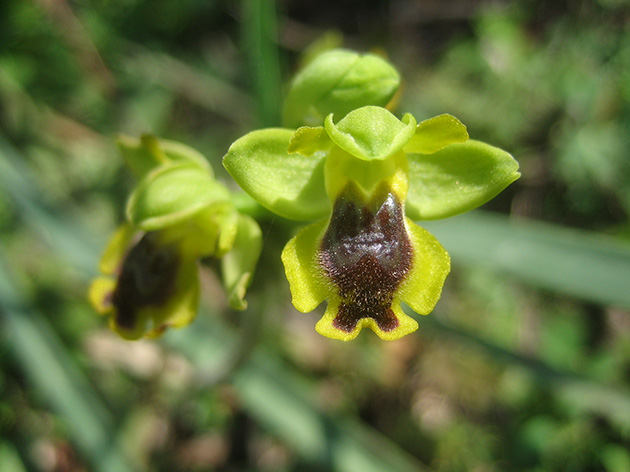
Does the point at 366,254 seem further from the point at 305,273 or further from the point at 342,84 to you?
the point at 342,84

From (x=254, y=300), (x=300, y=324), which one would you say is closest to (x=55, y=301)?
(x=300, y=324)

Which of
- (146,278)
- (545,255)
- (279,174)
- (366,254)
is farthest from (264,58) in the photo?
(545,255)

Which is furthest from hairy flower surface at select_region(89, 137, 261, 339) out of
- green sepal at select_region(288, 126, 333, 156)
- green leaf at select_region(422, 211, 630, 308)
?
green leaf at select_region(422, 211, 630, 308)

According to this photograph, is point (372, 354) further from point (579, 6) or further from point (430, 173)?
point (579, 6)

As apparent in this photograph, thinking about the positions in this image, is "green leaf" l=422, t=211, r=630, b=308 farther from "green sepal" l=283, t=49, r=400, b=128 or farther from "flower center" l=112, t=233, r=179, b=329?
"flower center" l=112, t=233, r=179, b=329

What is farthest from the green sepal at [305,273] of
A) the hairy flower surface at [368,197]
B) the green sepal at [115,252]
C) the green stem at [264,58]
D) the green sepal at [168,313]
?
the green stem at [264,58]
